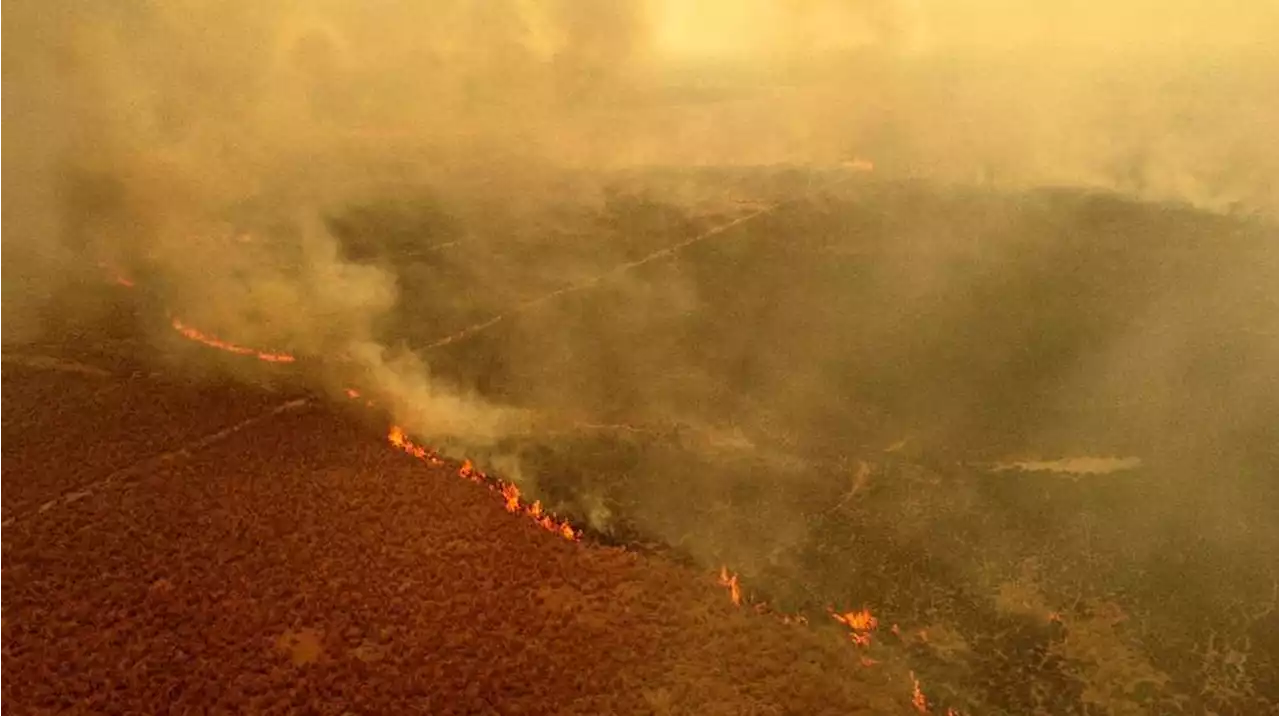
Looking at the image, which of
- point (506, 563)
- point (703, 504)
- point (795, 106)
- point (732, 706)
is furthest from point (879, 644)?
point (795, 106)

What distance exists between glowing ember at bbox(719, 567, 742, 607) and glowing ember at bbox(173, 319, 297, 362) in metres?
7.02

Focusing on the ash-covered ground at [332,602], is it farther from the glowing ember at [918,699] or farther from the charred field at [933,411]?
the charred field at [933,411]

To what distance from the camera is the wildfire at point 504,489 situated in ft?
32.7

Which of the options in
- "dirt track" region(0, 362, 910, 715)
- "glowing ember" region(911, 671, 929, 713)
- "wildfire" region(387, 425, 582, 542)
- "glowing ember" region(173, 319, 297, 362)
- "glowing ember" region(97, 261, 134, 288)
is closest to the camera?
"dirt track" region(0, 362, 910, 715)

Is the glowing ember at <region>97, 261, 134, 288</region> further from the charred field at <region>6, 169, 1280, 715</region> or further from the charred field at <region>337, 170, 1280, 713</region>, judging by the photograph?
the charred field at <region>337, 170, 1280, 713</region>

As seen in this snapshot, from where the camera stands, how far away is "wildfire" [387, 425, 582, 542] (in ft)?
32.7

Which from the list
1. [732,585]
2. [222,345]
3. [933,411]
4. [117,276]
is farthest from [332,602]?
[117,276]

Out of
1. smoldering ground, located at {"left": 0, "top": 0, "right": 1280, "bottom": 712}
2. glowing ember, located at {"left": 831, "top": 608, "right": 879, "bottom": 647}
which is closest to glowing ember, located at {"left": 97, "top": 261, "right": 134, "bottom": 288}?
smoldering ground, located at {"left": 0, "top": 0, "right": 1280, "bottom": 712}

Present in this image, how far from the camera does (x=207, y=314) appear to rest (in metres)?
14.4

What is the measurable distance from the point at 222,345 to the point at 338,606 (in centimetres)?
630

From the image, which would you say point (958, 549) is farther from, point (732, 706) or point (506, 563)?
point (506, 563)

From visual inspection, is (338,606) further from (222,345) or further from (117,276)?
(117,276)

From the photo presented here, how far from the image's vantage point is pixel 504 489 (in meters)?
10.5

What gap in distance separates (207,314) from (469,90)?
469 inches
